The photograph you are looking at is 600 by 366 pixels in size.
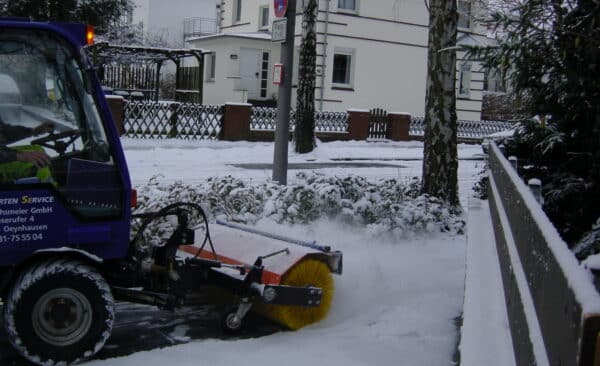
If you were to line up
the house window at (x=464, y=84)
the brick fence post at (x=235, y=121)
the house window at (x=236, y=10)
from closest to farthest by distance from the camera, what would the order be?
the brick fence post at (x=235, y=121) < the house window at (x=464, y=84) < the house window at (x=236, y=10)

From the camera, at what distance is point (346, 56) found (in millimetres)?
30859

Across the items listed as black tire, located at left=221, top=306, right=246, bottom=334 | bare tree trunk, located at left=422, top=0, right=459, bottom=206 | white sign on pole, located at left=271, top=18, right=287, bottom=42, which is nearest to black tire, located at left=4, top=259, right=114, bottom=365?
black tire, located at left=221, top=306, right=246, bottom=334

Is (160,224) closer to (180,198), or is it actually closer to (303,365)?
(180,198)

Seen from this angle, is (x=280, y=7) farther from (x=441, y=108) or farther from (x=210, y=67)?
(x=210, y=67)

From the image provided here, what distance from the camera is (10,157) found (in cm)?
451

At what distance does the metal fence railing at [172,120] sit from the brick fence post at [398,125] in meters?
Answer: 7.12

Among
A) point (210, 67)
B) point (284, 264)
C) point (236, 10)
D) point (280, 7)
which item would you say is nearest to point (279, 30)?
point (280, 7)

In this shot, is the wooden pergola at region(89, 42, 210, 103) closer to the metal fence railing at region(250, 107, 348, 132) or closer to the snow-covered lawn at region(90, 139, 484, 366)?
the metal fence railing at region(250, 107, 348, 132)

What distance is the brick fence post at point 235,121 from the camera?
2238 cm

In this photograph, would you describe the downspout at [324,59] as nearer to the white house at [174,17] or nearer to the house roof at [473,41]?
the house roof at [473,41]

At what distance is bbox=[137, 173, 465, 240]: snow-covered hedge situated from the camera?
8031 mm

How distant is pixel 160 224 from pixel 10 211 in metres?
2.63

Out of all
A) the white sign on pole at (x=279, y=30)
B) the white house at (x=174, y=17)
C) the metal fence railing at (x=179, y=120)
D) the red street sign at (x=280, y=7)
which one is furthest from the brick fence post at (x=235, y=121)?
the white house at (x=174, y=17)

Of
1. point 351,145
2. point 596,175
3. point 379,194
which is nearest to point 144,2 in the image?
point 351,145
